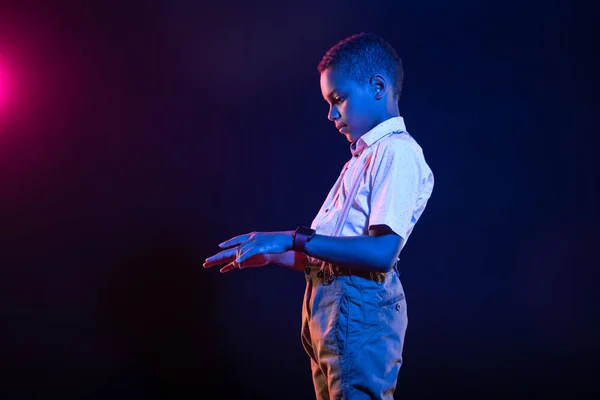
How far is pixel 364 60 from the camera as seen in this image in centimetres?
129

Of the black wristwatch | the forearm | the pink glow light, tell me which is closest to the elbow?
the forearm

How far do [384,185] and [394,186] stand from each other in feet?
0.07

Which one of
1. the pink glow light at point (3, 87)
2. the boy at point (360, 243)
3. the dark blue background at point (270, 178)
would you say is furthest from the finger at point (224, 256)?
the pink glow light at point (3, 87)

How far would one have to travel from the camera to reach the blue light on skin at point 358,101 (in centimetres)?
125

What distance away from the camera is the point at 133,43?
7.48 feet

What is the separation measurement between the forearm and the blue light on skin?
0.34m

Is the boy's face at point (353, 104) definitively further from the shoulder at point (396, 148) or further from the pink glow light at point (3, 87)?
the pink glow light at point (3, 87)

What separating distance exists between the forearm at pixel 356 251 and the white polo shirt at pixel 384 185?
42 mm

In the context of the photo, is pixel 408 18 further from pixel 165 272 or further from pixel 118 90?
pixel 165 272

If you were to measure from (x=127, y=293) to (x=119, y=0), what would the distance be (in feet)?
4.35

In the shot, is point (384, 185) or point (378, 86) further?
point (378, 86)

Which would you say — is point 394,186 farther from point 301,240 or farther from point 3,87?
point 3,87

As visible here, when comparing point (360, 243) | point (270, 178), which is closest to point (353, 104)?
point (360, 243)

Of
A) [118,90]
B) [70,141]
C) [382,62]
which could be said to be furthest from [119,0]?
[382,62]
